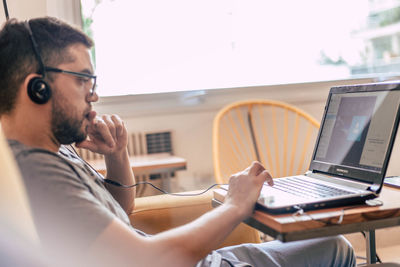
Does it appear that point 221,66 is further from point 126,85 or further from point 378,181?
point 378,181

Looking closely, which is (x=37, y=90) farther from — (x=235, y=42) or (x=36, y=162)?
(x=235, y=42)

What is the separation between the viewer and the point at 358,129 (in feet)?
3.90

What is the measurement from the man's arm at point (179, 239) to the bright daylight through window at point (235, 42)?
67.7 inches

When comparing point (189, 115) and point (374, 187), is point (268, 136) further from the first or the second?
→ point (374, 187)

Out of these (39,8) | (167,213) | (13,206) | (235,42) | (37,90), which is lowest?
(167,213)

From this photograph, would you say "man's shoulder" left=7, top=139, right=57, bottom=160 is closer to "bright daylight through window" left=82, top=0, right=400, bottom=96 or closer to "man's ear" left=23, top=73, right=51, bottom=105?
"man's ear" left=23, top=73, right=51, bottom=105

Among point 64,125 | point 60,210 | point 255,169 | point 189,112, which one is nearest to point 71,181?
point 60,210

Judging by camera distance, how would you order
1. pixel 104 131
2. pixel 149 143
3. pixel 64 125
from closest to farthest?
1. pixel 64 125
2. pixel 104 131
3. pixel 149 143

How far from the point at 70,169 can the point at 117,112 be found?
1.63 m

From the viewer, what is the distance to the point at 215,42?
2.75m

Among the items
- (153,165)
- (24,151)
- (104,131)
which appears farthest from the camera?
(153,165)

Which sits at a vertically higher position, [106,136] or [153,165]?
[106,136]

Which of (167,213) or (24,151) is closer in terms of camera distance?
(24,151)

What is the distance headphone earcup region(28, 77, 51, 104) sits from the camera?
36.1 inches
